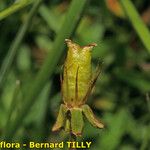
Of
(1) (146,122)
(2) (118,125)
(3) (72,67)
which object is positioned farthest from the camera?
(1) (146,122)

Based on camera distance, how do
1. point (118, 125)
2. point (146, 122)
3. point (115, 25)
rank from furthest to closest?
point (115, 25), point (146, 122), point (118, 125)

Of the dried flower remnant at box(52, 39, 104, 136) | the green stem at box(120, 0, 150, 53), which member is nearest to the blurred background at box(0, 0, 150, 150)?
the green stem at box(120, 0, 150, 53)

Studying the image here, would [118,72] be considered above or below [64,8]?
below

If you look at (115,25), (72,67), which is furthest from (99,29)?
(72,67)

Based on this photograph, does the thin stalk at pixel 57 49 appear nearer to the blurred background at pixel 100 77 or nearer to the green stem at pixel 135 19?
the green stem at pixel 135 19

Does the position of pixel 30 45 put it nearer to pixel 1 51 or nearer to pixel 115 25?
pixel 1 51

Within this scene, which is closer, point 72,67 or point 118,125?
point 72,67

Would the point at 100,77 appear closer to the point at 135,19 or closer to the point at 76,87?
the point at 135,19
